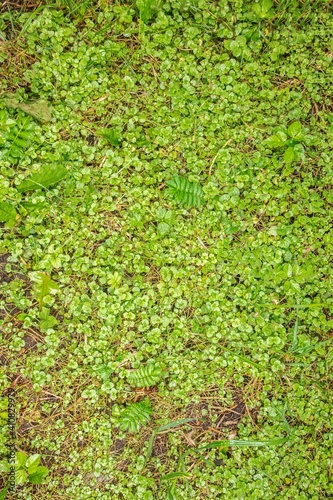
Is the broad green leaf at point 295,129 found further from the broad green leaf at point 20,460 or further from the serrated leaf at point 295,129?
the broad green leaf at point 20,460

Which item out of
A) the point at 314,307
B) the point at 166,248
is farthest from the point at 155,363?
the point at 314,307

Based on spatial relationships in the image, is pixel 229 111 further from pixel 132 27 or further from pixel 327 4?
pixel 327 4

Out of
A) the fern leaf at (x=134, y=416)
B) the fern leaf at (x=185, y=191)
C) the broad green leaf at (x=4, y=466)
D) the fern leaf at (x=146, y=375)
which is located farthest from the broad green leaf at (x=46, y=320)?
the fern leaf at (x=185, y=191)

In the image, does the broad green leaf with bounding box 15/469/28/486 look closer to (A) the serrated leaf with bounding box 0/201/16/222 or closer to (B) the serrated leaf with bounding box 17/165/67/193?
(A) the serrated leaf with bounding box 0/201/16/222

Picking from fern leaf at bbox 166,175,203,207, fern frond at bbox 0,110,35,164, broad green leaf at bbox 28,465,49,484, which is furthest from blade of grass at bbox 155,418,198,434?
fern frond at bbox 0,110,35,164

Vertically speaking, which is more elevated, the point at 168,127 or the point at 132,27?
the point at 132,27

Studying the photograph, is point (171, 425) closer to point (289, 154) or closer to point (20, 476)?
point (20, 476)
